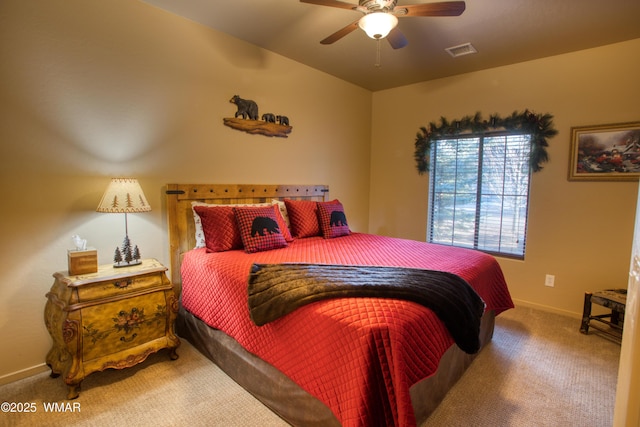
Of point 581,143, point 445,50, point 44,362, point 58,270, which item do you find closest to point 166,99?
point 58,270

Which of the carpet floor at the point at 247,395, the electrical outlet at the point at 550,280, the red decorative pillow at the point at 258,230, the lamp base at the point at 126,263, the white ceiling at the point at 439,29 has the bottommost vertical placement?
the carpet floor at the point at 247,395

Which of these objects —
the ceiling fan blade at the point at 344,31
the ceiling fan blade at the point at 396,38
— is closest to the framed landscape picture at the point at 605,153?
the ceiling fan blade at the point at 396,38

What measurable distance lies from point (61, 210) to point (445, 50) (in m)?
3.53

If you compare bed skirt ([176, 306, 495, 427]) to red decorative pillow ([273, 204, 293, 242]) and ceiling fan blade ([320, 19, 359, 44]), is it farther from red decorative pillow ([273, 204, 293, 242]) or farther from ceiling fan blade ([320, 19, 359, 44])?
ceiling fan blade ([320, 19, 359, 44])

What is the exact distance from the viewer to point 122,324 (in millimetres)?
2016

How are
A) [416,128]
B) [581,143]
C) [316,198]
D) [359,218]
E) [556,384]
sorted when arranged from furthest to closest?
[359,218], [416,128], [316,198], [581,143], [556,384]

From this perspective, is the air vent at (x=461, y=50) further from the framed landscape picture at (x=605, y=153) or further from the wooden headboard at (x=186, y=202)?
the wooden headboard at (x=186, y=202)

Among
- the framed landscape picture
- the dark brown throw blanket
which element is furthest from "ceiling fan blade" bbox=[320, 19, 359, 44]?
the framed landscape picture

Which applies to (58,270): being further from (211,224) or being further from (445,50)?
(445,50)

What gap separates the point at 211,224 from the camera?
8.18ft

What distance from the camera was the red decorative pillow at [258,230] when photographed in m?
2.48

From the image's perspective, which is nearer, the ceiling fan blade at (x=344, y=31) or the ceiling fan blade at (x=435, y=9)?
the ceiling fan blade at (x=435, y=9)

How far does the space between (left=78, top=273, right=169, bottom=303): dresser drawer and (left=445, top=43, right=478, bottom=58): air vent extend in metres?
3.28

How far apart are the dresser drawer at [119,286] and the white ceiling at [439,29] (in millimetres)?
2064
